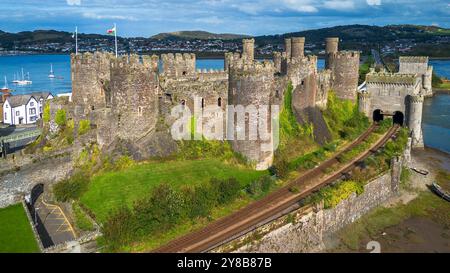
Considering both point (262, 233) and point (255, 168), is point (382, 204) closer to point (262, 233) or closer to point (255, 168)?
point (255, 168)

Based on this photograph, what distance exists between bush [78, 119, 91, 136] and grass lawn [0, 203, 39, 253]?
655cm

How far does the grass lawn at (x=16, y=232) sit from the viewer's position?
23812 mm

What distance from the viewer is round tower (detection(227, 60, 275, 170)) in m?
33.0

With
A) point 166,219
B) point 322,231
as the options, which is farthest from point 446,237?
point 166,219

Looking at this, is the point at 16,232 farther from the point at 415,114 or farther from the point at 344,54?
the point at 415,114

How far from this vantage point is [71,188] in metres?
30.0

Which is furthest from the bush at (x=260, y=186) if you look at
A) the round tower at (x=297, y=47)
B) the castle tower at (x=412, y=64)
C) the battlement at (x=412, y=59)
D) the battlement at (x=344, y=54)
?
the battlement at (x=412, y=59)

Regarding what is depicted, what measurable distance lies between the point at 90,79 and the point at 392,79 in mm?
32927

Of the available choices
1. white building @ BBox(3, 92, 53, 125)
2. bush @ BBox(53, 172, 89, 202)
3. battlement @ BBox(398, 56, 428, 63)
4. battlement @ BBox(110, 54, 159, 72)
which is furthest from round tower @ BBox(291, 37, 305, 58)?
white building @ BBox(3, 92, 53, 125)

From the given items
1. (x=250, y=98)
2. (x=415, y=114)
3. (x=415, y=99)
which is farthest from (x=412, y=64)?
(x=250, y=98)

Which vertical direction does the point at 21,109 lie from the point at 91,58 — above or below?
below

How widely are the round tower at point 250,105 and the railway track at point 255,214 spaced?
3.35 m

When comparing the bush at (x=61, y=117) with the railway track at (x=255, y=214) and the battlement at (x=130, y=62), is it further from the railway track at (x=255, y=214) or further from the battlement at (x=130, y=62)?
the railway track at (x=255, y=214)

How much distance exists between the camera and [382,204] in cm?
3594
